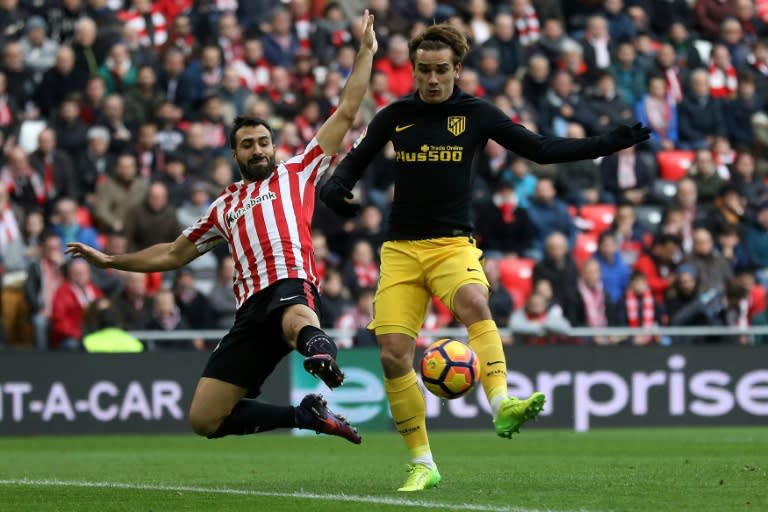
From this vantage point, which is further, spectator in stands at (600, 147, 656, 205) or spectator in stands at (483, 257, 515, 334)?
spectator in stands at (600, 147, 656, 205)

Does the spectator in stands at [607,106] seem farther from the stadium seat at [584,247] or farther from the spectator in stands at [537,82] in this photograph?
the stadium seat at [584,247]

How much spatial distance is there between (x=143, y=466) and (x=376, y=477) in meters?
2.47

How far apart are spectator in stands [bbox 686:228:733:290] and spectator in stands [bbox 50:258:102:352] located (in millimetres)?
7065

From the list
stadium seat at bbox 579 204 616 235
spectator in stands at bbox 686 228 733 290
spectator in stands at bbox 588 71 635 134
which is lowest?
spectator in stands at bbox 686 228 733 290

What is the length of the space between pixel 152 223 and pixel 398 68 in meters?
4.16

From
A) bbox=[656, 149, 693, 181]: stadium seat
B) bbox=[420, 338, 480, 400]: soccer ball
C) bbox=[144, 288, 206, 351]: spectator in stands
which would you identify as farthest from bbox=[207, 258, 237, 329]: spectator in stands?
bbox=[420, 338, 480, 400]: soccer ball

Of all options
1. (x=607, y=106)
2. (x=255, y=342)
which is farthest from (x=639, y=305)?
(x=255, y=342)

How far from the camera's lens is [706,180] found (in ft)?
66.6

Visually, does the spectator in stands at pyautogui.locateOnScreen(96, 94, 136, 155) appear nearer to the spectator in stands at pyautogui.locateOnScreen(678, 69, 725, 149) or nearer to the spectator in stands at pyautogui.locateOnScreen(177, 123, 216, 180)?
the spectator in stands at pyautogui.locateOnScreen(177, 123, 216, 180)

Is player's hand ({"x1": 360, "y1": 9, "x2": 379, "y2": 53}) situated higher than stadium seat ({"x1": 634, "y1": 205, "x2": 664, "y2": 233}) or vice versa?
player's hand ({"x1": 360, "y1": 9, "x2": 379, "y2": 53})

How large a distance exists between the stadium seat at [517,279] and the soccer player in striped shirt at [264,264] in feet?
28.7

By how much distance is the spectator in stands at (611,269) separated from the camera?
18.5 m

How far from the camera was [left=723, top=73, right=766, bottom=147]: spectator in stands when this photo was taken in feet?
70.9

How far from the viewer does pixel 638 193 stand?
19953 mm
